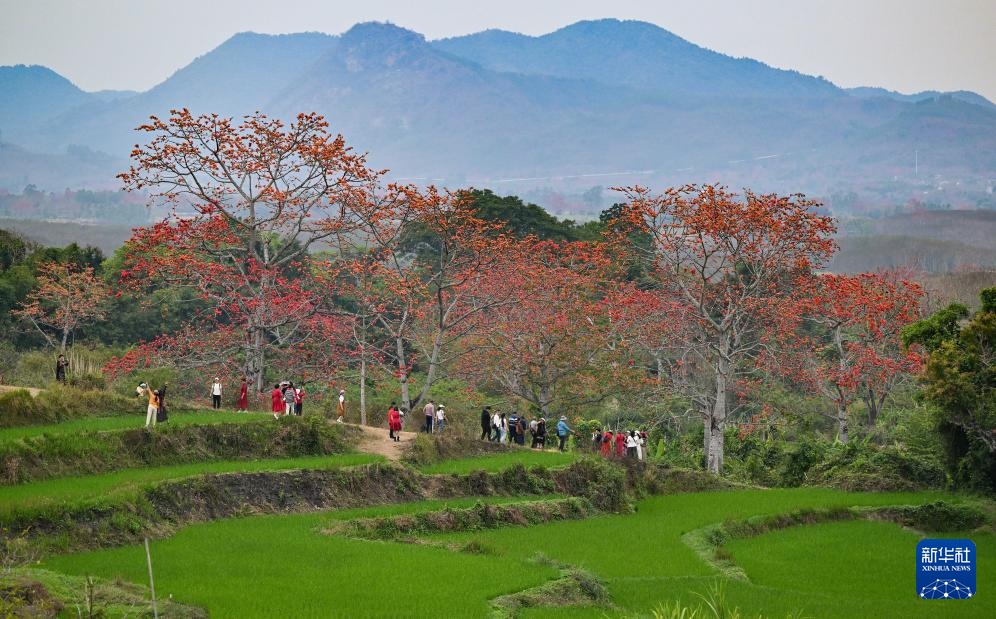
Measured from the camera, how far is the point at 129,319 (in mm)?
53625

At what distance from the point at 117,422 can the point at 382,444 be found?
685 cm

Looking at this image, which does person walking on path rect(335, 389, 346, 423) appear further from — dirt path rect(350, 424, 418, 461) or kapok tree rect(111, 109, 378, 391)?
kapok tree rect(111, 109, 378, 391)

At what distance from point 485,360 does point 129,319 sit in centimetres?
1978

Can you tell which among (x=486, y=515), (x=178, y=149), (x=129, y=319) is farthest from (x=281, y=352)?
(x=129, y=319)

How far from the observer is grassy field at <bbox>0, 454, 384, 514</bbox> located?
20.2 meters

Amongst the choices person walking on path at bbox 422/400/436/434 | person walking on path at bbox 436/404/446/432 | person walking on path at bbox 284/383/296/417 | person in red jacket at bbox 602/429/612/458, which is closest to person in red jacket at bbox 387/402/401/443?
person walking on path at bbox 284/383/296/417

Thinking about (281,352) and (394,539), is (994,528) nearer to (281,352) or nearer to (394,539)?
(394,539)

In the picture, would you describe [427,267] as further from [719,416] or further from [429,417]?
[719,416]

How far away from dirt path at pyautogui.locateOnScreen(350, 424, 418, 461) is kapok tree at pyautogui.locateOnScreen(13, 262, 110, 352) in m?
19.6

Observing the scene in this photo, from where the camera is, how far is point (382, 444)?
99.4 feet

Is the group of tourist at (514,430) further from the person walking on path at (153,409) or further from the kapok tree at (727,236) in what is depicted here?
the person walking on path at (153,409)

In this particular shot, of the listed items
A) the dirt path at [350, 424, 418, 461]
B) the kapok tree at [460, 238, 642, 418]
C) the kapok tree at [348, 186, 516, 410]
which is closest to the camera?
the dirt path at [350, 424, 418, 461]

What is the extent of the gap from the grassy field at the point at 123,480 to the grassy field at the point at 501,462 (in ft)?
6.43

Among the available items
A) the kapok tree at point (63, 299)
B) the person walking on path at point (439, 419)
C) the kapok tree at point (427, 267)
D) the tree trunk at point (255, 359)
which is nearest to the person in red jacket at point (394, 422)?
the person walking on path at point (439, 419)
